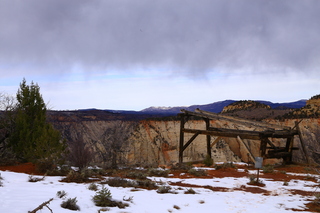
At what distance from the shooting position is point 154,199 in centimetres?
648

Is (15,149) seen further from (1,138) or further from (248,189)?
(248,189)

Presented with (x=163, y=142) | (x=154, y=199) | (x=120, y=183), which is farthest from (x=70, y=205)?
(x=163, y=142)

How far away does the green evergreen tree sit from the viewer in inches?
399

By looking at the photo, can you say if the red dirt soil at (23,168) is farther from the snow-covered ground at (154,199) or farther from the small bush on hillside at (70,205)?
the small bush on hillside at (70,205)

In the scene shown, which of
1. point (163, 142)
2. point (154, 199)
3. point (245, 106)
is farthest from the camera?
point (245, 106)

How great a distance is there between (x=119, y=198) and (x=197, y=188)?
312 cm

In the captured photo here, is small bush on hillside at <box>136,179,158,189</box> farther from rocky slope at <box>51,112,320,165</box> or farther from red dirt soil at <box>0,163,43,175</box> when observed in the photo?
rocky slope at <box>51,112,320,165</box>

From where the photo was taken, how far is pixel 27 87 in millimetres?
11852

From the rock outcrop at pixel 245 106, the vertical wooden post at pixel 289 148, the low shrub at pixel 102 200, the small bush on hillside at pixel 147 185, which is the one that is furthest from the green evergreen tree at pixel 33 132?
the rock outcrop at pixel 245 106

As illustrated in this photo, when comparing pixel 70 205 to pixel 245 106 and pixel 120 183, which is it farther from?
pixel 245 106

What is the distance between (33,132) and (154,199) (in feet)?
23.6

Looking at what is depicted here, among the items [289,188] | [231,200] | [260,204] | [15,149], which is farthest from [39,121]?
[289,188]

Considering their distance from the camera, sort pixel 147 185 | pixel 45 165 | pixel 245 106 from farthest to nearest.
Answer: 1. pixel 245 106
2. pixel 45 165
3. pixel 147 185

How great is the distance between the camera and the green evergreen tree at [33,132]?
10.1m
